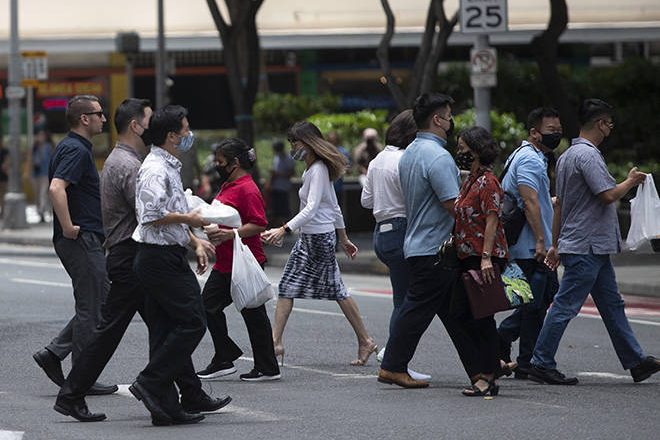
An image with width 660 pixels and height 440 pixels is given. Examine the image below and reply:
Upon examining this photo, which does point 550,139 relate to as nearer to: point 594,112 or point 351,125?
point 594,112

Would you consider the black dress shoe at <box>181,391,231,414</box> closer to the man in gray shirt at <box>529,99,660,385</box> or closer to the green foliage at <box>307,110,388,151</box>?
the man in gray shirt at <box>529,99,660,385</box>

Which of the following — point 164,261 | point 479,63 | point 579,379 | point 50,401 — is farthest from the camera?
point 479,63

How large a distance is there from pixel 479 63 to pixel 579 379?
30.7 ft

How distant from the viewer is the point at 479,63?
19812 millimetres

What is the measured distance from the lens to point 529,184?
34.8ft

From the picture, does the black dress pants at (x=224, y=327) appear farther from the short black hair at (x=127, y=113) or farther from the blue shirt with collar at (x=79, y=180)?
the short black hair at (x=127, y=113)

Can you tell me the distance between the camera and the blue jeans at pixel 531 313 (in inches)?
428

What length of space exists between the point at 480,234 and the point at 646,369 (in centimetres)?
158

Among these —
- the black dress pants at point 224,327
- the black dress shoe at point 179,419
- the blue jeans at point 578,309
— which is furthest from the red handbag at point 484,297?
the black dress shoe at point 179,419

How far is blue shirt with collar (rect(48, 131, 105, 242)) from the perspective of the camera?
985 cm

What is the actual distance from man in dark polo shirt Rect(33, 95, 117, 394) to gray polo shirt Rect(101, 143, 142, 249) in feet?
1.18

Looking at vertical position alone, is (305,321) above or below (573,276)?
below

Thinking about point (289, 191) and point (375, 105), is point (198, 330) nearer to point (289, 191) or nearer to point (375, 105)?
point (289, 191)

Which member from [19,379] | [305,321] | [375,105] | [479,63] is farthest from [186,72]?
[19,379]
